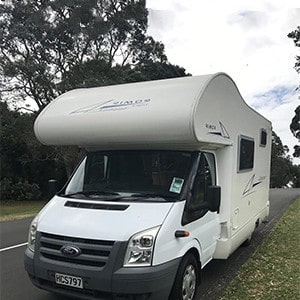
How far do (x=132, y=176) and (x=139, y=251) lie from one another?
1377mm

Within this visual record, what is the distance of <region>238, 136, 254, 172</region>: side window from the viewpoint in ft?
20.0

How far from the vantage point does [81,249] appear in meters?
3.81

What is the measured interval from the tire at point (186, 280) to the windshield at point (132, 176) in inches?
31.1

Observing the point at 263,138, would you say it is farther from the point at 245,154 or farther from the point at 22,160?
the point at 22,160

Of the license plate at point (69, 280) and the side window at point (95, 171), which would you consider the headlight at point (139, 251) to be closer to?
the license plate at point (69, 280)

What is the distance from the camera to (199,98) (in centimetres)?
441

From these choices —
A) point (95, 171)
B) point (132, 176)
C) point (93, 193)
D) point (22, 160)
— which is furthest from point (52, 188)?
point (22, 160)

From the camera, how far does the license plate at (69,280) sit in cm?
375

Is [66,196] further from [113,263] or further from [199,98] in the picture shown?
[199,98]

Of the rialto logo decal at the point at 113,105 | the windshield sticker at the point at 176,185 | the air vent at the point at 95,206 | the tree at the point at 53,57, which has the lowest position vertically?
the air vent at the point at 95,206

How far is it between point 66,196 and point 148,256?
1685 millimetres

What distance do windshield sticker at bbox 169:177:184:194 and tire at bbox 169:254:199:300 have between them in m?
0.80

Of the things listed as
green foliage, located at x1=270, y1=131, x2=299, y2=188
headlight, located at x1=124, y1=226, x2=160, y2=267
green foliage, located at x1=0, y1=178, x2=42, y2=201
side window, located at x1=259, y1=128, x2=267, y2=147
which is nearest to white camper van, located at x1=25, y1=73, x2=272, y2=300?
headlight, located at x1=124, y1=226, x2=160, y2=267

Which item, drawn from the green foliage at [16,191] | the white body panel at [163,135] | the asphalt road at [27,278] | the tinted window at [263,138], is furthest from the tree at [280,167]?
the white body panel at [163,135]
